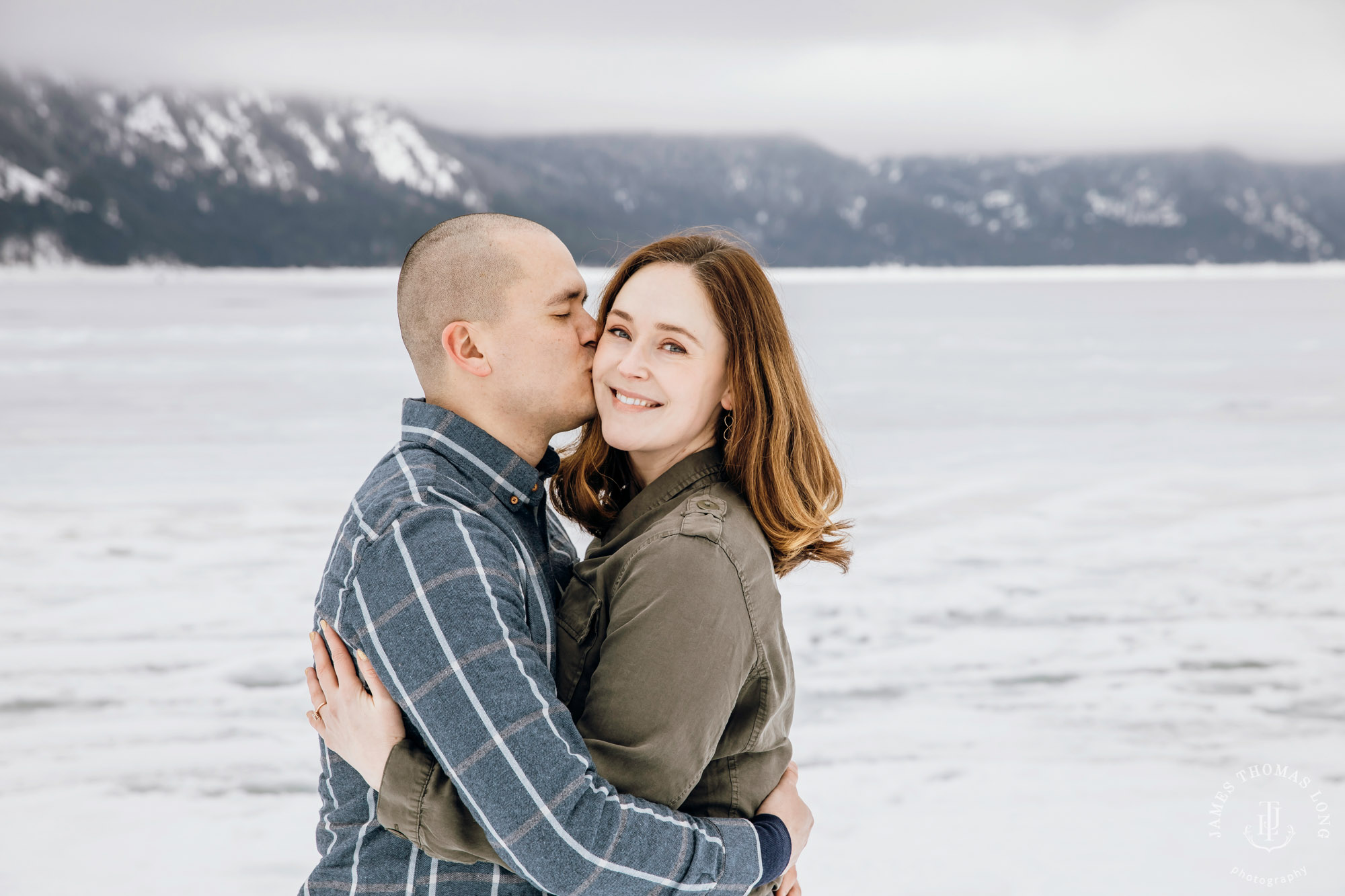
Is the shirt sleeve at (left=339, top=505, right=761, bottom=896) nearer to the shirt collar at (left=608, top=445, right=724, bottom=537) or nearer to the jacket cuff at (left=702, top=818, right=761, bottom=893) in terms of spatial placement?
the jacket cuff at (left=702, top=818, right=761, bottom=893)

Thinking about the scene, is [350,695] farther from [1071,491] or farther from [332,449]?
[332,449]

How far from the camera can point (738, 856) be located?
1704 millimetres

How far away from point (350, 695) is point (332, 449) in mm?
9714

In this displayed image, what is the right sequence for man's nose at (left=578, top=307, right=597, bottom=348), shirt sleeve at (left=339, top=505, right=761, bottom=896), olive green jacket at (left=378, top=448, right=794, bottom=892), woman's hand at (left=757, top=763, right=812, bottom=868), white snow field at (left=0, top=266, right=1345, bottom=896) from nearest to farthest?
shirt sleeve at (left=339, top=505, right=761, bottom=896) → olive green jacket at (left=378, top=448, right=794, bottom=892) → woman's hand at (left=757, top=763, right=812, bottom=868) → man's nose at (left=578, top=307, right=597, bottom=348) → white snow field at (left=0, top=266, right=1345, bottom=896)

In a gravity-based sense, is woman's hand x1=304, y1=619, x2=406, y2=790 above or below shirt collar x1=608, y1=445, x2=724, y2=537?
below

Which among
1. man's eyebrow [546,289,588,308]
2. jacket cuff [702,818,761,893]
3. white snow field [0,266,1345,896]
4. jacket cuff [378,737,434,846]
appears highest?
man's eyebrow [546,289,588,308]

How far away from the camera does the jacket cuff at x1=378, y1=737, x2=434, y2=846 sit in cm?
159

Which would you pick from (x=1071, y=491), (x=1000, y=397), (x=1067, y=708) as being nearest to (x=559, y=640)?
(x=1067, y=708)

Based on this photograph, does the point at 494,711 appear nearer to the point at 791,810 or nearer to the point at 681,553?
the point at 681,553

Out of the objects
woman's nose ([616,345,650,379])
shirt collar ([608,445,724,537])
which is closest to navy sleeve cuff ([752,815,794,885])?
shirt collar ([608,445,724,537])

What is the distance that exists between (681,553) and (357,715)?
1.86ft

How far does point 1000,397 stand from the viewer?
15.6 m

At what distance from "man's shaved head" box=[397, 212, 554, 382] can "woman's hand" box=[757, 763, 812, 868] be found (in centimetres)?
100

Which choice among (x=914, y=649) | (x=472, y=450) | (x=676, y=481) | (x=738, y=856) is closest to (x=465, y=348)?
(x=472, y=450)
